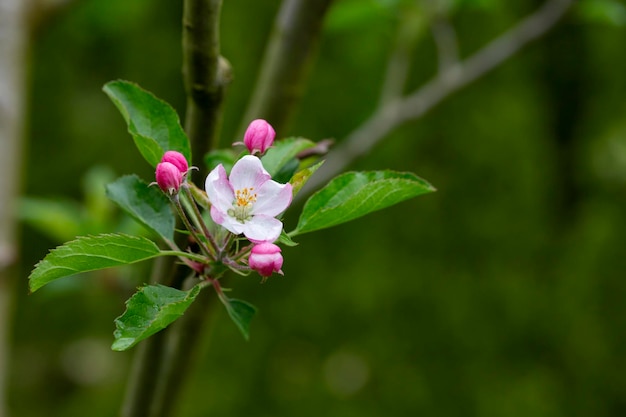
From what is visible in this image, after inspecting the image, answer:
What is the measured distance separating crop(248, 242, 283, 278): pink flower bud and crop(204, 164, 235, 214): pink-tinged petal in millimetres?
Answer: 32

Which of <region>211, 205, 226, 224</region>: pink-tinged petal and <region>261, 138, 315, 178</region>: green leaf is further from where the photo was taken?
<region>261, 138, 315, 178</region>: green leaf

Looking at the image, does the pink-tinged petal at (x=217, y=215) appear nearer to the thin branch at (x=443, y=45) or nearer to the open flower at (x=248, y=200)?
the open flower at (x=248, y=200)

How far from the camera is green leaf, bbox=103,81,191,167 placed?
49cm

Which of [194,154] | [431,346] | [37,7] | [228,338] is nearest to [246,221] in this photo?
[194,154]

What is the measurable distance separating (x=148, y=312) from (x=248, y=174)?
0.11 meters

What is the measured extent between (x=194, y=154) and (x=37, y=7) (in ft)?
1.69

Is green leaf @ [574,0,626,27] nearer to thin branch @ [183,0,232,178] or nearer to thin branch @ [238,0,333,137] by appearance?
thin branch @ [238,0,333,137]

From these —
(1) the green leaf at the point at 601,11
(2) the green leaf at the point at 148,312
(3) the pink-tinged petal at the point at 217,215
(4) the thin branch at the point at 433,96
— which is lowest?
(2) the green leaf at the point at 148,312

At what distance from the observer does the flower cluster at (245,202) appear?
41 centimetres

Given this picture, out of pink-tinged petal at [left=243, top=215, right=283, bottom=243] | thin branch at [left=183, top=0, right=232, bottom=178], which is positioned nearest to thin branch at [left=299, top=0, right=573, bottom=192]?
thin branch at [left=183, top=0, right=232, bottom=178]

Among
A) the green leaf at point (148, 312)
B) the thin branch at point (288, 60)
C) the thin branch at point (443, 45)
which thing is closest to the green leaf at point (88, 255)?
the green leaf at point (148, 312)

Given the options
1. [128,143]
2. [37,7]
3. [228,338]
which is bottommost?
[228,338]

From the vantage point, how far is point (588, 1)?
42.4 inches

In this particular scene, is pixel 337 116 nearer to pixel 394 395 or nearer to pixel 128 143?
pixel 128 143
